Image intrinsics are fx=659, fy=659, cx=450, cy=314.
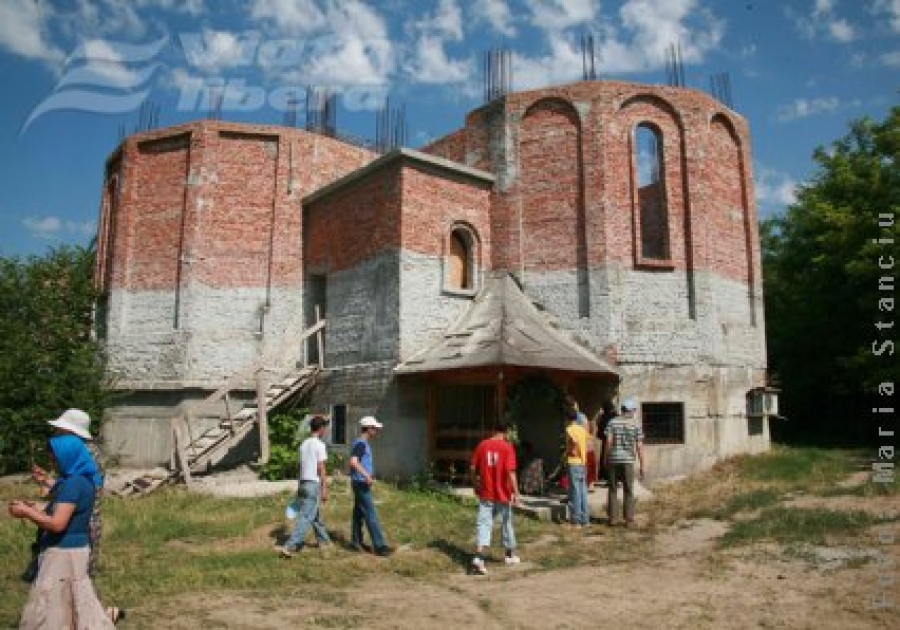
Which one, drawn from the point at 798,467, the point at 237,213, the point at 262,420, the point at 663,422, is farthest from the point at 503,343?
the point at 237,213

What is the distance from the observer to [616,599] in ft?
21.7

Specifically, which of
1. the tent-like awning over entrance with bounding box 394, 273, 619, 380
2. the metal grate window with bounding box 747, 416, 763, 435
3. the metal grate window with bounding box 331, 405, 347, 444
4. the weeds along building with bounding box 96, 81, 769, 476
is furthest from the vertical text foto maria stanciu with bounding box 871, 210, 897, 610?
the metal grate window with bounding box 331, 405, 347, 444

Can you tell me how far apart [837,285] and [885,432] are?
38.0 ft

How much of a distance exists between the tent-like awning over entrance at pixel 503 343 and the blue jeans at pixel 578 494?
7.55ft

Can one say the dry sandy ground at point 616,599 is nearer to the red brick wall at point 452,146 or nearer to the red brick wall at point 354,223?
the red brick wall at point 354,223

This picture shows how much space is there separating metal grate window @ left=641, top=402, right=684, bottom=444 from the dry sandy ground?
243 inches

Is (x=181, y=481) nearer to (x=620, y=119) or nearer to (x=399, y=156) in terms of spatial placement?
(x=399, y=156)

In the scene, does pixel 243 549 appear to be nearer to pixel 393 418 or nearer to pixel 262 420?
pixel 393 418

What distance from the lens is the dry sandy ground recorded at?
5.93 m

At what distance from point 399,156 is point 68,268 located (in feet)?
41.4

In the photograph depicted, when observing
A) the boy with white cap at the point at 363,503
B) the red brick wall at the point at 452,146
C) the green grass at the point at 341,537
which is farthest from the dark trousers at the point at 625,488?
the red brick wall at the point at 452,146

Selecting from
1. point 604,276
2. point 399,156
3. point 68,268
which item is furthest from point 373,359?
point 68,268

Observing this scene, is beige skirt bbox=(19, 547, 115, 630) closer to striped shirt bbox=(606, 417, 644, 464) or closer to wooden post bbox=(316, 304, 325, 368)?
striped shirt bbox=(606, 417, 644, 464)

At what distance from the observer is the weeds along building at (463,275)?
14.2 m
